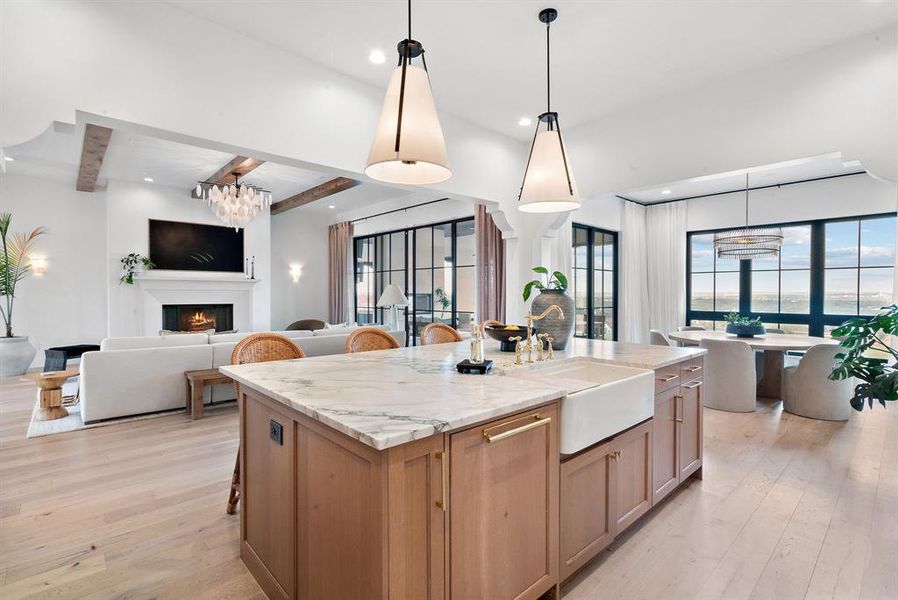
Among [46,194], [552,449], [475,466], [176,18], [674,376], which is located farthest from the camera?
[46,194]

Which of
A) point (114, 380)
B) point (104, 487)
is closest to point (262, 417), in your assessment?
point (104, 487)

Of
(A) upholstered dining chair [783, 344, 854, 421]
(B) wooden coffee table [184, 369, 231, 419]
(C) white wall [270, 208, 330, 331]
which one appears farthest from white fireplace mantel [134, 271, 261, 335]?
(A) upholstered dining chair [783, 344, 854, 421]

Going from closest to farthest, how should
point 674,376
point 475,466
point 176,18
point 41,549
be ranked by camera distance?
point 475,466
point 41,549
point 674,376
point 176,18

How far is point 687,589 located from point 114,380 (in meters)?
4.57

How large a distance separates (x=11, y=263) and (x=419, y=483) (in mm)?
7975

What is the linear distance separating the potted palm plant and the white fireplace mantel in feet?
4.59

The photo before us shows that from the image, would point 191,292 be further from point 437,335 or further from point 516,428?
point 516,428

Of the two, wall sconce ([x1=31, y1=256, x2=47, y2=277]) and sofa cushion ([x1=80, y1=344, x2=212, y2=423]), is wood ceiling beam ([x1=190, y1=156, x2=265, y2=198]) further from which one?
wall sconce ([x1=31, y1=256, x2=47, y2=277])

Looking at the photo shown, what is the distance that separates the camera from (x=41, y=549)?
2.09 metres

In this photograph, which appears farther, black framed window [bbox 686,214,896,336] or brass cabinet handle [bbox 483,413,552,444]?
black framed window [bbox 686,214,896,336]

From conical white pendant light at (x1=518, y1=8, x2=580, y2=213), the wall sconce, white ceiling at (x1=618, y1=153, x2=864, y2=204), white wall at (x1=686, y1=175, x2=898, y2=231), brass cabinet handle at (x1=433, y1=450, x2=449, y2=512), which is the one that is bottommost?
brass cabinet handle at (x1=433, y1=450, x2=449, y2=512)

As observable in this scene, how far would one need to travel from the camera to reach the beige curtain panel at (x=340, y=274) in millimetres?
8992

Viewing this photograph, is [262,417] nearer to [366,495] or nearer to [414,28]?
[366,495]

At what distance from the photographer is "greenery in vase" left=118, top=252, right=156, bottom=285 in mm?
6605
